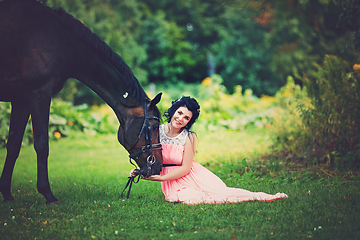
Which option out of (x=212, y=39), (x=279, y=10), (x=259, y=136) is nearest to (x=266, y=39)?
(x=279, y=10)

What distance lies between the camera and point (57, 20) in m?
3.45

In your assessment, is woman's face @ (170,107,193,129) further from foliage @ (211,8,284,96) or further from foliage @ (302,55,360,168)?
foliage @ (211,8,284,96)

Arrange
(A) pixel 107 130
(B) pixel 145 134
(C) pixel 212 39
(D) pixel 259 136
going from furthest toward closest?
1. (C) pixel 212 39
2. (A) pixel 107 130
3. (D) pixel 259 136
4. (B) pixel 145 134

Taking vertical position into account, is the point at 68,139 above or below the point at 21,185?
above

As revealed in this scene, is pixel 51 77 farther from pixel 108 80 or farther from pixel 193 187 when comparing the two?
pixel 193 187

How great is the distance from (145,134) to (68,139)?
658cm

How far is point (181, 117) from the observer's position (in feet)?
11.6

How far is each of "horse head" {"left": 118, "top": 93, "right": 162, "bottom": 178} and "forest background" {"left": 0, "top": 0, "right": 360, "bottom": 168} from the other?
2.87 metres

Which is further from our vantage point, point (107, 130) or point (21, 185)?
point (107, 130)

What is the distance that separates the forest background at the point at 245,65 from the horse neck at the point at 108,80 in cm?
275

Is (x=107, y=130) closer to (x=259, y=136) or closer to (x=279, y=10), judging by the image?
(x=259, y=136)

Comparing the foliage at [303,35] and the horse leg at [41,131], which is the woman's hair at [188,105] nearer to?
the horse leg at [41,131]

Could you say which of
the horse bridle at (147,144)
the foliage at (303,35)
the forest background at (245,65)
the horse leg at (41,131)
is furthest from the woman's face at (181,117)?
the foliage at (303,35)

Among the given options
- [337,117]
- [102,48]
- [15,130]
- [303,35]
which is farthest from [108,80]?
[303,35]
